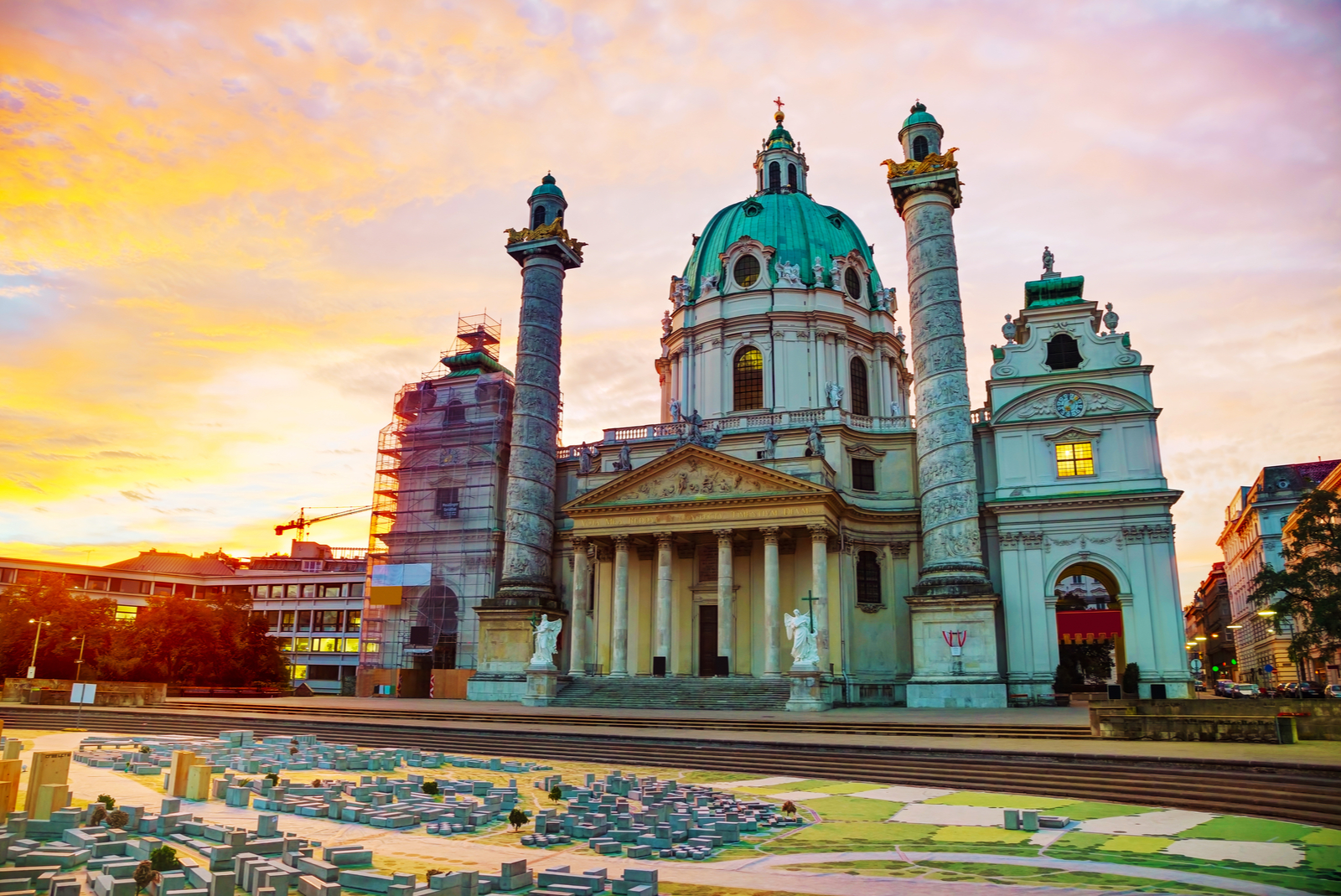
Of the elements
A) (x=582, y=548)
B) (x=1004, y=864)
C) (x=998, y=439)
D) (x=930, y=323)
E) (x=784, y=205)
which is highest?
(x=784, y=205)

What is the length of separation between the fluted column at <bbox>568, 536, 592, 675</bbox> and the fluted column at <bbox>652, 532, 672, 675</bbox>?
11.7 feet

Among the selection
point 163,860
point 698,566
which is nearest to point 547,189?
point 698,566

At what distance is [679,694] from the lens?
36594 mm

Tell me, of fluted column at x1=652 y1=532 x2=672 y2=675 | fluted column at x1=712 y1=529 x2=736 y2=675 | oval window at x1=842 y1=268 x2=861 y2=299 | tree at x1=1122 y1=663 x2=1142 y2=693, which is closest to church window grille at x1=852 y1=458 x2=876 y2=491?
fluted column at x1=712 y1=529 x2=736 y2=675

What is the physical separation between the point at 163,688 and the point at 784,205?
132 ft

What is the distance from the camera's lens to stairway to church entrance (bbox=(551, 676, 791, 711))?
35250 millimetres

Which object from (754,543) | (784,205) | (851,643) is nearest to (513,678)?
(754,543)

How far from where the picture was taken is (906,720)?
2633 centimetres

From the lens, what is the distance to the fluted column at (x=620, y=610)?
4038 cm

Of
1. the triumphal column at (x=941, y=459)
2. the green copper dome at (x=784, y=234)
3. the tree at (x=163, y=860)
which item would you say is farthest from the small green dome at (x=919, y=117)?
the tree at (x=163, y=860)

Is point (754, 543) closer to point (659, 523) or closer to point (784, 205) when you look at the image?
point (659, 523)

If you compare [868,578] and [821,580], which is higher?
[868,578]

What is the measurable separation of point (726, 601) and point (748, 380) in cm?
1551

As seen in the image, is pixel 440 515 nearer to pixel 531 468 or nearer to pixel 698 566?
pixel 531 468
